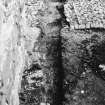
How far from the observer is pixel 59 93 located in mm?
1938

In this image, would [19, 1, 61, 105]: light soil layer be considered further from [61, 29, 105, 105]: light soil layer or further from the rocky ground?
[61, 29, 105, 105]: light soil layer

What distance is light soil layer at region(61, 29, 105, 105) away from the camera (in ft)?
6.01

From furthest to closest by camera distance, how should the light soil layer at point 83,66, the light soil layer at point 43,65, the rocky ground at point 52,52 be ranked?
the light soil layer at point 43,65 < the light soil layer at point 83,66 < the rocky ground at point 52,52

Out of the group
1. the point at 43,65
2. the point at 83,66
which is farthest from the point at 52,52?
the point at 83,66

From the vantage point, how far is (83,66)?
6.60 ft

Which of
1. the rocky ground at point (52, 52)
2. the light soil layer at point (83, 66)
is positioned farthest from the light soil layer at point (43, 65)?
the light soil layer at point (83, 66)

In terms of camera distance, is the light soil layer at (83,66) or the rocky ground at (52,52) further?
the light soil layer at (83,66)

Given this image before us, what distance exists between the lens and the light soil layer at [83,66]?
1832 mm

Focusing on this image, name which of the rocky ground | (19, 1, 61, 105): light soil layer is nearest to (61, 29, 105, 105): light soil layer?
the rocky ground

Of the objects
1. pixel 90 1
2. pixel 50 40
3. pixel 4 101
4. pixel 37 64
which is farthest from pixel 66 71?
pixel 90 1

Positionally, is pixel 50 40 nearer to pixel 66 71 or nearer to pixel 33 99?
pixel 66 71

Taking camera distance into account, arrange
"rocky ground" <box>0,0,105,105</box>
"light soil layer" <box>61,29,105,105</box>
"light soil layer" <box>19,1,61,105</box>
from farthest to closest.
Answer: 1. "light soil layer" <box>19,1,61,105</box>
2. "light soil layer" <box>61,29,105,105</box>
3. "rocky ground" <box>0,0,105,105</box>

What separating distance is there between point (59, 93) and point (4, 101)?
54 cm

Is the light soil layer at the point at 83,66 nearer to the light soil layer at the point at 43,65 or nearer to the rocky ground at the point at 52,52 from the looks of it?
the rocky ground at the point at 52,52
